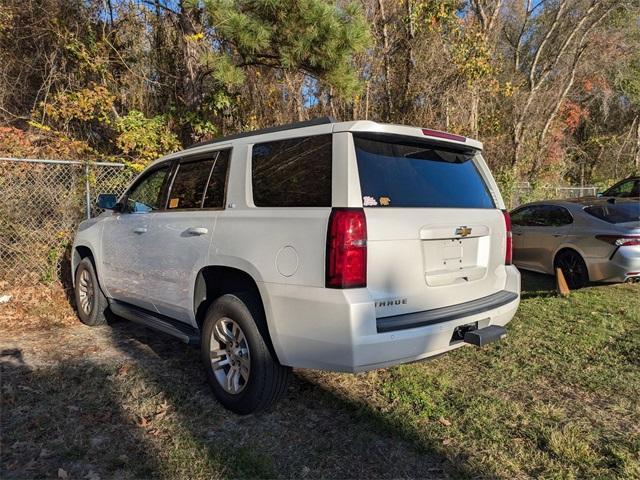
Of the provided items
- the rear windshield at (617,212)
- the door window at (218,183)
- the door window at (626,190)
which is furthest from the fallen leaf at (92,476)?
the door window at (626,190)

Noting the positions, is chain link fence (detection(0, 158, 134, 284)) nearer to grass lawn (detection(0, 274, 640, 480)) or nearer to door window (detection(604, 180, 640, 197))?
grass lawn (detection(0, 274, 640, 480))

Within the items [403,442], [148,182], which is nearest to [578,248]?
[403,442]

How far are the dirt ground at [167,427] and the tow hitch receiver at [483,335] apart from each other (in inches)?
29.5

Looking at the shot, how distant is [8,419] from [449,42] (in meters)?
11.5

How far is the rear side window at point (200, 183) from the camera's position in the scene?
3643mm

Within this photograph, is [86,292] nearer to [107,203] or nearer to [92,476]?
[107,203]

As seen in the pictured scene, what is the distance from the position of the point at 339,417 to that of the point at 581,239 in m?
5.49

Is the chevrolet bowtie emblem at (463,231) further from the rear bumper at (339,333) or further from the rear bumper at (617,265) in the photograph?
the rear bumper at (617,265)

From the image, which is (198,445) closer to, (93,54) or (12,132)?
(12,132)

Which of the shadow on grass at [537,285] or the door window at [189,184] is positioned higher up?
the door window at [189,184]

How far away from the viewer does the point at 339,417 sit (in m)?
3.39

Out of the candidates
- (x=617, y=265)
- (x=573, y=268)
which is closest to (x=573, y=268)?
(x=573, y=268)

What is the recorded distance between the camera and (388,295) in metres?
2.82

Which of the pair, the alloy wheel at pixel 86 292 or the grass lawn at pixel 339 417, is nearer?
the grass lawn at pixel 339 417
